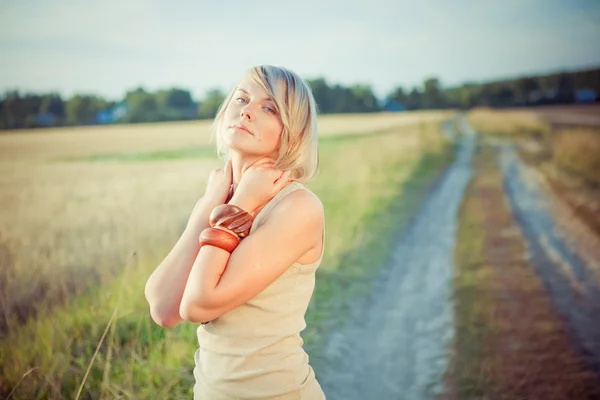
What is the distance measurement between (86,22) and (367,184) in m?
5.82

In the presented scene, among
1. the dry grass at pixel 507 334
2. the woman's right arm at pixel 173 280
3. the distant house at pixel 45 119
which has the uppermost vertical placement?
the distant house at pixel 45 119

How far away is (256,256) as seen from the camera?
4.70ft

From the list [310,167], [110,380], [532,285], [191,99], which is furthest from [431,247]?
[191,99]

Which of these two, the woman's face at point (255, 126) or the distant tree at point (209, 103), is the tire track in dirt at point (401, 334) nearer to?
the woman's face at point (255, 126)

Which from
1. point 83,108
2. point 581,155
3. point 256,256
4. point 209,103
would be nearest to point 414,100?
point 581,155

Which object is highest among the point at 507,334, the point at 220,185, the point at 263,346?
the point at 220,185

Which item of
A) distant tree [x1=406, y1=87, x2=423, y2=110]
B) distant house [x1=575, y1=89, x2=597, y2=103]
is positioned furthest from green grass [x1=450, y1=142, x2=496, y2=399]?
distant tree [x1=406, y1=87, x2=423, y2=110]

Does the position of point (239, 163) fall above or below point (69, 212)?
above

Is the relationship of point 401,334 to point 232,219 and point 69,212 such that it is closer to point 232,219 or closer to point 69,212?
point 232,219

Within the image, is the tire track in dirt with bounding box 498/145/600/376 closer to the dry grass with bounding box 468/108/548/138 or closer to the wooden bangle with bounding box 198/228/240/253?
the wooden bangle with bounding box 198/228/240/253

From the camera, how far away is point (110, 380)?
10.3ft

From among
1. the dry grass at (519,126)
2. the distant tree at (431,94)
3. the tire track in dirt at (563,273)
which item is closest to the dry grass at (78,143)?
the tire track in dirt at (563,273)

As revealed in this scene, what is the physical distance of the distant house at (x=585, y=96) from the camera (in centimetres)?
2064

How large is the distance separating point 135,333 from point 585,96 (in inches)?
909
